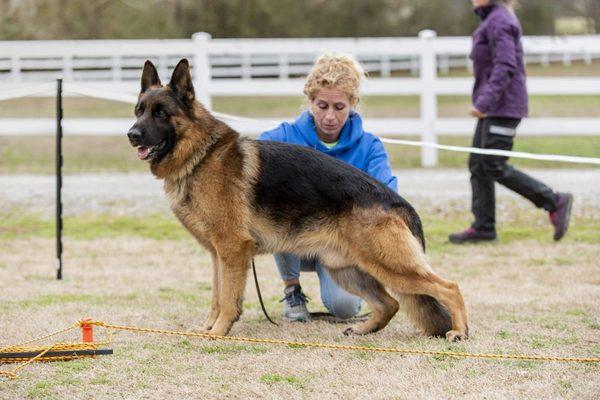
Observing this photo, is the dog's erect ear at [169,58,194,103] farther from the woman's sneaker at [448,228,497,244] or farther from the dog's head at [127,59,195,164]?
the woman's sneaker at [448,228,497,244]

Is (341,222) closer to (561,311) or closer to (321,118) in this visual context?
(321,118)

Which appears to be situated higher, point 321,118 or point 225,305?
point 321,118

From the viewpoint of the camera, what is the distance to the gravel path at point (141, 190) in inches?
413

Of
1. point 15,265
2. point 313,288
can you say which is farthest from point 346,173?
point 15,265

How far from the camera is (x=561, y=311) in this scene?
229 inches

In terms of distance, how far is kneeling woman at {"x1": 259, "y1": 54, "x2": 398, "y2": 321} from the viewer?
550cm

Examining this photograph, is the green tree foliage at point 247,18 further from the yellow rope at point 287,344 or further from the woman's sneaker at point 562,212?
the yellow rope at point 287,344

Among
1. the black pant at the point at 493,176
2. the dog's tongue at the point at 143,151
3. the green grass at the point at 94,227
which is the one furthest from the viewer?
the green grass at the point at 94,227

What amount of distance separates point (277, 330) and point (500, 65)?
3.86 m

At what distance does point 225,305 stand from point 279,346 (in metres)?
0.41

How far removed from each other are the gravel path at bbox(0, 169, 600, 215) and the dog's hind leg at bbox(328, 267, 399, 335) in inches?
197

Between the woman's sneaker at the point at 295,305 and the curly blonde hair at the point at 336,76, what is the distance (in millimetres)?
1211

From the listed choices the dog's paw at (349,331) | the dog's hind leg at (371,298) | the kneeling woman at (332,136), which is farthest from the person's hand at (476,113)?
the dog's paw at (349,331)

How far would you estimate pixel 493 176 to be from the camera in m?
8.33
